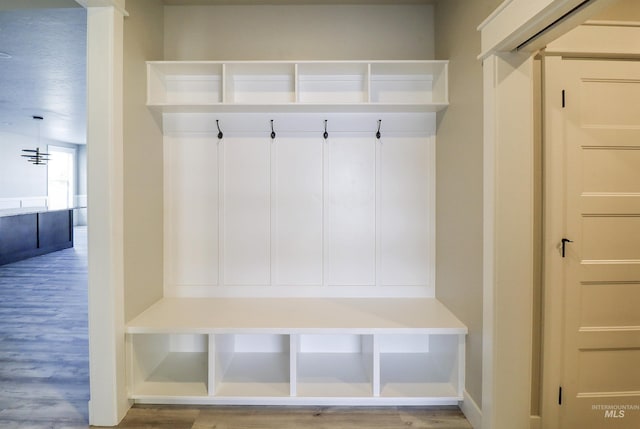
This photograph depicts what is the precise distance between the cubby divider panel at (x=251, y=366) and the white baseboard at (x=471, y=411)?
1.00 metres

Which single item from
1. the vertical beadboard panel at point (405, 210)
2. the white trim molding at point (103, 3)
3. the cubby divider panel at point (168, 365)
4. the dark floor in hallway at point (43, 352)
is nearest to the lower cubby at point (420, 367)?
the vertical beadboard panel at point (405, 210)

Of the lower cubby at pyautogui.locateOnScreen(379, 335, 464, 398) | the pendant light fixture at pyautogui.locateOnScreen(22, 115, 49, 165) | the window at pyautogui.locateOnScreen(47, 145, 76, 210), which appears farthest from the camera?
the window at pyautogui.locateOnScreen(47, 145, 76, 210)

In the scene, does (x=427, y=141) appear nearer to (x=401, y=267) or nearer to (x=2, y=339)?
(x=401, y=267)

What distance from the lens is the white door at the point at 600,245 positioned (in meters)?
1.64

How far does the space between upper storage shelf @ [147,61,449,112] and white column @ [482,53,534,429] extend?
57cm

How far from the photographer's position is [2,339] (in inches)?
111

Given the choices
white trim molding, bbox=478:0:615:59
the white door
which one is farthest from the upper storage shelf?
the white door

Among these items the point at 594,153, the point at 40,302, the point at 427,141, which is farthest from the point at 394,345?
the point at 40,302

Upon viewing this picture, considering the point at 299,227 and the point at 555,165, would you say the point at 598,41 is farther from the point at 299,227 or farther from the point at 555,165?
the point at 299,227

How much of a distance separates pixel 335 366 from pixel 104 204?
5.50ft

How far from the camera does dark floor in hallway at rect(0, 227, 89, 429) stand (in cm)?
187

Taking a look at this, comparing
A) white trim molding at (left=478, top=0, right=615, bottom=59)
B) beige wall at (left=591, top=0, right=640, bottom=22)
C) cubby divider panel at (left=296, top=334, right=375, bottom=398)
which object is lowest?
cubby divider panel at (left=296, top=334, right=375, bottom=398)

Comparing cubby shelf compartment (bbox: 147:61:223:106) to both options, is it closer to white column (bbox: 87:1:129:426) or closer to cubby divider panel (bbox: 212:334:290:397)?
white column (bbox: 87:1:129:426)

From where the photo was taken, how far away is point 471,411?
1.76 meters
